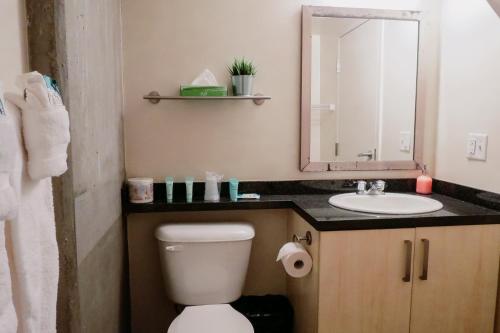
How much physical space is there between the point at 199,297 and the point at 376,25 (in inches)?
64.1

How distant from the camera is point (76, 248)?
1104mm

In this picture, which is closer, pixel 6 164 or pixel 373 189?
pixel 6 164

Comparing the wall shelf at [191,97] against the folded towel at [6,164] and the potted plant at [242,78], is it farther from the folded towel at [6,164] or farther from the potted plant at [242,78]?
the folded towel at [6,164]

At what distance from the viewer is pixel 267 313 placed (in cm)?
186

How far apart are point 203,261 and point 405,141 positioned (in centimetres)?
126

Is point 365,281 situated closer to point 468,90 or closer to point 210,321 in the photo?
point 210,321

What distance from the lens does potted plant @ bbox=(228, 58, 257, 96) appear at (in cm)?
184

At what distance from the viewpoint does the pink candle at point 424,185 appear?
204 centimetres

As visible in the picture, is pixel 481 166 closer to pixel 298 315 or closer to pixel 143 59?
pixel 298 315

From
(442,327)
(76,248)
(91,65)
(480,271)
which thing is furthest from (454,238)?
(91,65)

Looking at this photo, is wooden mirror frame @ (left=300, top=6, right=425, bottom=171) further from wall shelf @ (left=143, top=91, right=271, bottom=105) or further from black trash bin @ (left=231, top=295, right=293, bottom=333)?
black trash bin @ (left=231, top=295, right=293, bottom=333)

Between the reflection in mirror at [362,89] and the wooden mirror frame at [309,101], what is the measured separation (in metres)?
0.02

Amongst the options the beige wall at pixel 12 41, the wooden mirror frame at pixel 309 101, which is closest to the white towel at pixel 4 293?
the beige wall at pixel 12 41

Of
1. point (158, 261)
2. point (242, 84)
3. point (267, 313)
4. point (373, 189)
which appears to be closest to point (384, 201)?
point (373, 189)
